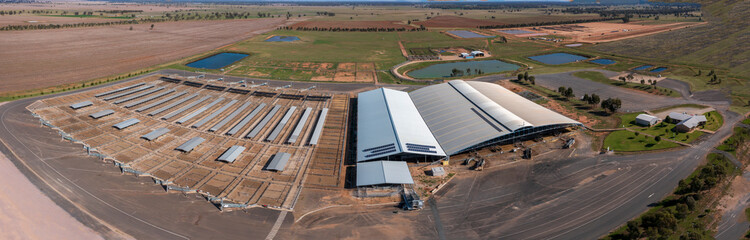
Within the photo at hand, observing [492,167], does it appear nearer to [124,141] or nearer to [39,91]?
[124,141]

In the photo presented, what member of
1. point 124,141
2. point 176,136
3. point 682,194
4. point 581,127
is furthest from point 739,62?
point 124,141

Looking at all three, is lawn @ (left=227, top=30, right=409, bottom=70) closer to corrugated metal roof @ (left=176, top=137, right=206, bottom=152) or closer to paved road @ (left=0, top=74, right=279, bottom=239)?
corrugated metal roof @ (left=176, top=137, right=206, bottom=152)

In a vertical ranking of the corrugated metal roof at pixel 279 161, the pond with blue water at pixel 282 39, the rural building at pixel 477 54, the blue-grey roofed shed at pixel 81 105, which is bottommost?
the corrugated metal roof at pixel 279 161

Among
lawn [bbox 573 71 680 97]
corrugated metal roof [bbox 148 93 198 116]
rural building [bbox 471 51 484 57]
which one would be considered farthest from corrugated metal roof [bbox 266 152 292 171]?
rural building [bbox 471 51 484 57]

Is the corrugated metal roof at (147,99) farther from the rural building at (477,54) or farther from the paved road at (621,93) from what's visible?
the rural building at (477,54)

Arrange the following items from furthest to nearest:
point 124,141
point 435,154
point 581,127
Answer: point 581,127, point 124,141, point 435,154

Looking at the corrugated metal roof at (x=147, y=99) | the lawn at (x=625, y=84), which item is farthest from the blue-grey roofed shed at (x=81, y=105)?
the lawn at (x=625, y=84)
